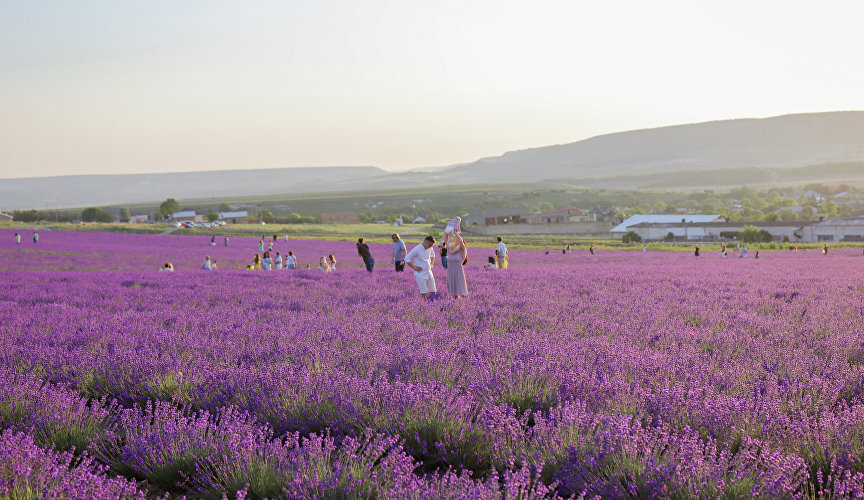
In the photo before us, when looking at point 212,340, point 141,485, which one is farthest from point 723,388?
point 212,340

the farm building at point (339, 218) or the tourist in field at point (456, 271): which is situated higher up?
the tourist in field at point (456, 271)

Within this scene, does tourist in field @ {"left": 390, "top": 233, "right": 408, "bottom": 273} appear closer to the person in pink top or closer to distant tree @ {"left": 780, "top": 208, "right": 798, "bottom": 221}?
the person in pink top

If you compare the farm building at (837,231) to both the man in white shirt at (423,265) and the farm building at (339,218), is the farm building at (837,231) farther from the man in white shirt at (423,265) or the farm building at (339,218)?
the farm building at (339,218)

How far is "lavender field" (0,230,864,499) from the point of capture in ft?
8.41

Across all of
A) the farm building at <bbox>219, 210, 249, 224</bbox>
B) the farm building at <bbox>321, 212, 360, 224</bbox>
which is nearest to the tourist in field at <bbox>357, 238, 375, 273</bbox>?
the farm building at <bbox>321, 212, 360, 224</bbox>

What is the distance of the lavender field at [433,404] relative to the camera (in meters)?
2.56

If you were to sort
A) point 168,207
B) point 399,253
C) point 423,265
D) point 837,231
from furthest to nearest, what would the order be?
point 168,207
point 837,231
point 399,253
point 423,265

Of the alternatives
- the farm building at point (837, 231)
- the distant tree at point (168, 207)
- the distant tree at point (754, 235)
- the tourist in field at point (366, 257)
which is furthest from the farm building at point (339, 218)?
the tourist in field at point (366, 257)

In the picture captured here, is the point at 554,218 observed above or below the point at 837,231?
above

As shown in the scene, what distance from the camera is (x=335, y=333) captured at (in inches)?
232

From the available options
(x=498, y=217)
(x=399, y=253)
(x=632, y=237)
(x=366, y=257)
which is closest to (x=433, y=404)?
(x=399, y=253)

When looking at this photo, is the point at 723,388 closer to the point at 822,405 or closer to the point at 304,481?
the point at 822,405

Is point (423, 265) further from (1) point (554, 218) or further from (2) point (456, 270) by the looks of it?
(1) point (554, 218)

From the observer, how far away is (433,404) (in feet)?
11.1
